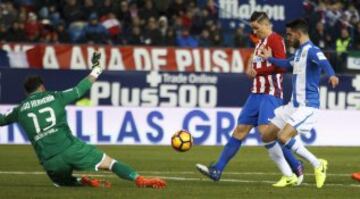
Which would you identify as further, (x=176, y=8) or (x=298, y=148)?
(x=176, y=8)

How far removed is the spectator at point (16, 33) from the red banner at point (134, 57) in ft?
0.94

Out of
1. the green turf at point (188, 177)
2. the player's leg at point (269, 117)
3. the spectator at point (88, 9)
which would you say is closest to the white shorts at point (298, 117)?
the player's leg at point (269, 117)

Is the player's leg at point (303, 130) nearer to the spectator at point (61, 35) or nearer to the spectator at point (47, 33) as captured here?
the spectator at point (47, 33)

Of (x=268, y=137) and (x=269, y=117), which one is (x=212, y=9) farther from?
(x=268, y=137)

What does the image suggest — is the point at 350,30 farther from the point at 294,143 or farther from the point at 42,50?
the point at 294,143

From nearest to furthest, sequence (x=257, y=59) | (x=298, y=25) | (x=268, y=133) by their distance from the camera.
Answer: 1. (x=298, y=25)
2. (x=268, y=133)
3. (x=257, y=59)

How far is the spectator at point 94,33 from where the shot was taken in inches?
1097

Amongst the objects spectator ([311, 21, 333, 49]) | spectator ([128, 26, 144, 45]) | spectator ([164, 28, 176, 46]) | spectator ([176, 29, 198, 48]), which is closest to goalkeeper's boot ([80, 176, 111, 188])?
spectator ([128, 26, 144, 45])

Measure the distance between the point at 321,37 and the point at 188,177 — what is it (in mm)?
14478

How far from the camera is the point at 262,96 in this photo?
48.9 ft

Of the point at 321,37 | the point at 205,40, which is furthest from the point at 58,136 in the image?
the point at 321,37

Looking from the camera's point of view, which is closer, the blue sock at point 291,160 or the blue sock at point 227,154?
the blue sock at point 291,160

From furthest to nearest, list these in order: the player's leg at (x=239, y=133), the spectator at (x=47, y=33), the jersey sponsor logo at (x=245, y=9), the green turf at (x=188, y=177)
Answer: the jersey sponsor logo at (x=245, y=9)
the spectator at (x=47, y=33)
the player's leg at (x=239, y=133)
the green turf at (x=188, y=177)

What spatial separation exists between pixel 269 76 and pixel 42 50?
12.6 metres
